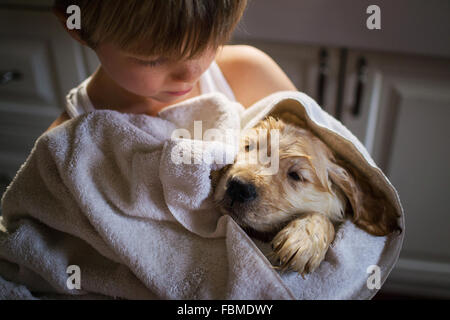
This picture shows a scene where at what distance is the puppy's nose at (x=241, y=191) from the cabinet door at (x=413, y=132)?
0.63 m

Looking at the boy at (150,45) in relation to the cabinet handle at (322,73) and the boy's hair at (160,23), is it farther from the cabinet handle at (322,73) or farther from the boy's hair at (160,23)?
→ the cabinet handle at (322,73)

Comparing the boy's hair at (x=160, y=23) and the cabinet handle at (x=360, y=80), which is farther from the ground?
the boy's hair at (x=160, y=23)

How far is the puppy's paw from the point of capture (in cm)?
52

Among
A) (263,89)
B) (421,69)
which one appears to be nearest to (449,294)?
(421,69)

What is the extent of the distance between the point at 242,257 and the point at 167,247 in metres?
0.13

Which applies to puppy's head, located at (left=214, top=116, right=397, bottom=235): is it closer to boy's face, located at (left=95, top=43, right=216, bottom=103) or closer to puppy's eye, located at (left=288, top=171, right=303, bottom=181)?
puppy's eye, located at (left=288, top=171, right=303, bottom=181)

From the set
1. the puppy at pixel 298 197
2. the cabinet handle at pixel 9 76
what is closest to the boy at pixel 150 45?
the puppy at pixel 298 197

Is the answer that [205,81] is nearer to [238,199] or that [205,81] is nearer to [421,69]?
[238,199]

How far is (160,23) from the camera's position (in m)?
0.53

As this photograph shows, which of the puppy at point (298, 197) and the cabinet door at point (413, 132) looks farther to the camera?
the cabinet door at point (413, 132)

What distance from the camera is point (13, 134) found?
134 cm

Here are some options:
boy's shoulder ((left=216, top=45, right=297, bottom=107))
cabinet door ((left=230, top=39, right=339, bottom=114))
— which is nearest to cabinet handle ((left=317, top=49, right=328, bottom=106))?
cabinet door ((left=230, top=39, right=339, bottom=114))

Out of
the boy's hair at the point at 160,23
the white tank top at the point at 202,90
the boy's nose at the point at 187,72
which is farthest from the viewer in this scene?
the white tank top at the point at 202,90

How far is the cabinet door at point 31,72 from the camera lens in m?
1.12
